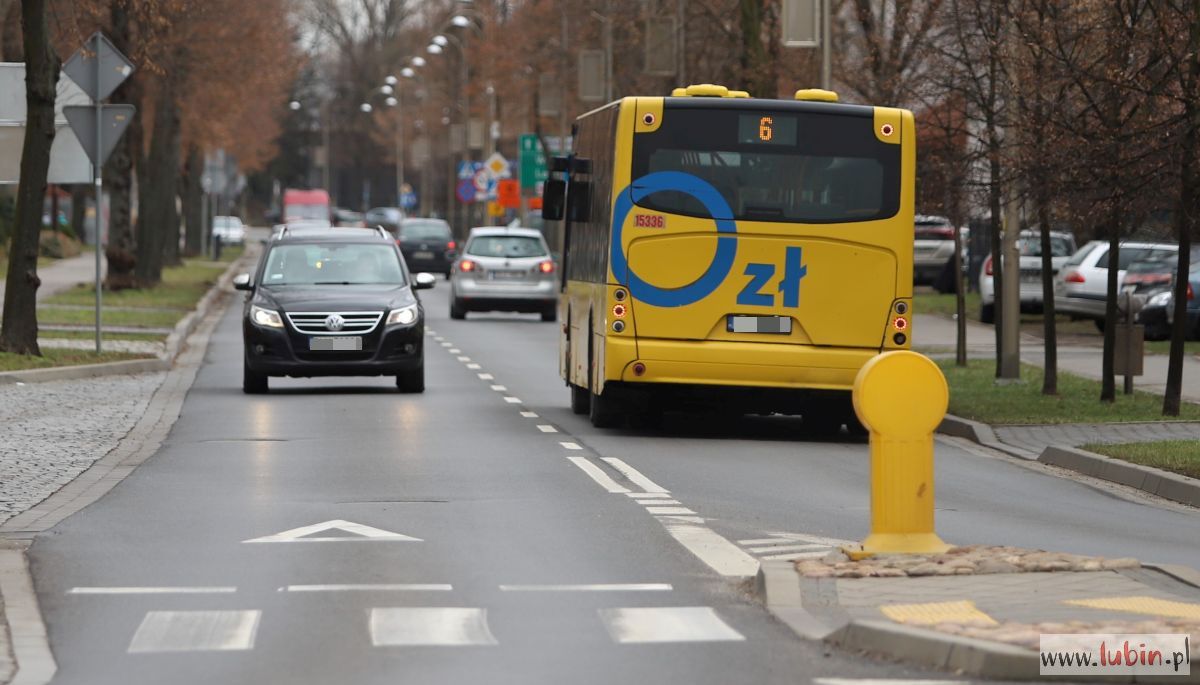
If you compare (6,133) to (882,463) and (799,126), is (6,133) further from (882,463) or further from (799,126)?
(882,463)

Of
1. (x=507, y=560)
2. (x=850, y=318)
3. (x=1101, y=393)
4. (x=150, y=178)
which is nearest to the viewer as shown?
(x=507, y=560)

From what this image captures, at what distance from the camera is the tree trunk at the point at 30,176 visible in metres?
25.3

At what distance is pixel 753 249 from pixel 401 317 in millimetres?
5316

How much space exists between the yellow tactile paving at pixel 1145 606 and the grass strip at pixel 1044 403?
11.3m

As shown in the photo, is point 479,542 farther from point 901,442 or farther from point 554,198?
point 554,198

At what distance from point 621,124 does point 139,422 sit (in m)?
4.86

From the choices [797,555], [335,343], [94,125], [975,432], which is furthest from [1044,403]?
[797,555]

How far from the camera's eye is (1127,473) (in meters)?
15.8

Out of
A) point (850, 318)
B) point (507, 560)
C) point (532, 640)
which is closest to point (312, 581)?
point (507, 560)

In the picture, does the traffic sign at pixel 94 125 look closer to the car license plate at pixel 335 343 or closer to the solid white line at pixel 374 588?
the car license plate at pixel 335 343

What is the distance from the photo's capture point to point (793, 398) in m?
18.6

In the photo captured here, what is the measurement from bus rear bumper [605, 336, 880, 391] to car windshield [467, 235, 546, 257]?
22.8 metres

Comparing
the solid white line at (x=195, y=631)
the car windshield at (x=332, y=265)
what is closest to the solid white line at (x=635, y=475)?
the solid white line at (x=195, y=631)

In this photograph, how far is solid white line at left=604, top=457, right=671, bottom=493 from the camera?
46.7 ft
